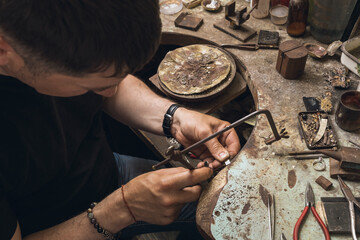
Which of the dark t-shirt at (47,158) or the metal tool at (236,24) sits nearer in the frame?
the dark t-shirt at (47,158)

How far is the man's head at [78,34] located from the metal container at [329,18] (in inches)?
46.6

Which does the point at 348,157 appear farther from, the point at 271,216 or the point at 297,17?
the point at 297,17

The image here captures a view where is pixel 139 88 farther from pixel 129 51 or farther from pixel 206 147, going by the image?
pixel 129 51

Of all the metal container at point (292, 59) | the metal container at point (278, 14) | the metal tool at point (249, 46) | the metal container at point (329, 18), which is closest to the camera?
the metal container at point (292, 59)

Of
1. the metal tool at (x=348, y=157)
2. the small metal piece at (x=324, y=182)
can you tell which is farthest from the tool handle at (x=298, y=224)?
the metal tool at (x=348, y=157)

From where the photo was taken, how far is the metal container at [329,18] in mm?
1622

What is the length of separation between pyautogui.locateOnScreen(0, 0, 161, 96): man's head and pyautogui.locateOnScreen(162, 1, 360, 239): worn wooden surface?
0.65m

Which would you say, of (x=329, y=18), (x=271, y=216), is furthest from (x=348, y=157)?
(x=329, y=18)

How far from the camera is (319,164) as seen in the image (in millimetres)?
1282

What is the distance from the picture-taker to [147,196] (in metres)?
1.22

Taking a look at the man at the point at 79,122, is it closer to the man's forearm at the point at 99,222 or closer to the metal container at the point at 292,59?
the man's forearm at the point at 99,222

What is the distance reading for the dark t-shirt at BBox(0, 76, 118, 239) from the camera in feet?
3.55

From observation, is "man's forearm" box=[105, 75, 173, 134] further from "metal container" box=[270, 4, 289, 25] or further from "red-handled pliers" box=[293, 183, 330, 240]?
"metal container" box=[270, 4, 289, 25]

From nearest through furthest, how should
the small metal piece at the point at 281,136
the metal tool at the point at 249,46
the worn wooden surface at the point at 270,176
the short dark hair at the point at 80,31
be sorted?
the short dark hair at the point at 80,31, the worn wooden surface at the point at 270,176, the small metal piece at the point at 281,136, the metal tool at the point at 249,46
